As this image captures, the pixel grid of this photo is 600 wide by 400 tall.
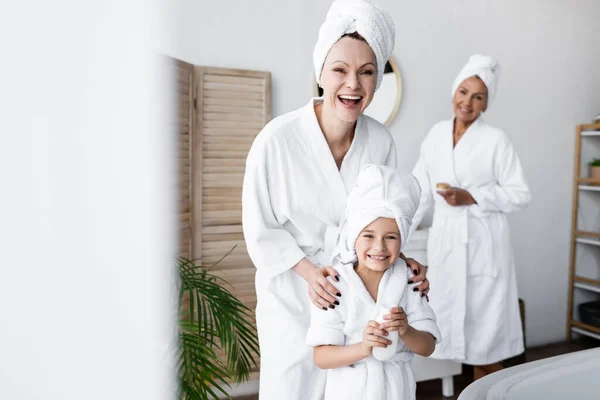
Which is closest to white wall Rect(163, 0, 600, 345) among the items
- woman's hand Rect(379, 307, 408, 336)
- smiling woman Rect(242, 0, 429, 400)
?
smiling woman Rect(242, 0, 429, 400)

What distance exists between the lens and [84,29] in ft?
2.81

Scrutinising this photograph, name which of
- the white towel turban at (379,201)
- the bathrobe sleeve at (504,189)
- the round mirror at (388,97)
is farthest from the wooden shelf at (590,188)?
the white towel turban at (379,201)

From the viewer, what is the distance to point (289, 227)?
1609mm

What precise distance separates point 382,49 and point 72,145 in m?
0.88

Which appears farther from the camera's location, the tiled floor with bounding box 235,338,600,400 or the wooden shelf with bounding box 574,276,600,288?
the wooden shelf with bounding box 574,276,600,288

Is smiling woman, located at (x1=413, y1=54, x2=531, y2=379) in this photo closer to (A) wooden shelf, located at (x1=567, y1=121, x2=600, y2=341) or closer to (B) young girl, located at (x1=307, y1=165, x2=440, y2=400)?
(A) wooden shelf, located at (x1=567, y1=121, x2=600, y2=341)

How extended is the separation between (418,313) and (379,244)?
20 centimetres

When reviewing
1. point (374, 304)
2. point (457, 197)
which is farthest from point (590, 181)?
point (374, 304)

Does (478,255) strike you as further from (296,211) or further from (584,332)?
(584,332)

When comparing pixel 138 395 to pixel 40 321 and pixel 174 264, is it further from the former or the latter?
pixel 174 264

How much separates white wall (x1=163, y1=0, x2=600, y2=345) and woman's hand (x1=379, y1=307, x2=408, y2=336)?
5.73 ft

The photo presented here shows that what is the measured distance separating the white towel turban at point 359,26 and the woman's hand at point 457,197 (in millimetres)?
1256

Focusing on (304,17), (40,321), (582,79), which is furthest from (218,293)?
(582,79)

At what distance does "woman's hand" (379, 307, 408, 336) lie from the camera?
4.05ft
